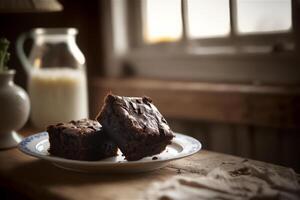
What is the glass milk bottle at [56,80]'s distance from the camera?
1469 millimetres

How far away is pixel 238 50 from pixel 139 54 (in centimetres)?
46

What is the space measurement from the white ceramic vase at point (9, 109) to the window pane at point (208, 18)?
729mm

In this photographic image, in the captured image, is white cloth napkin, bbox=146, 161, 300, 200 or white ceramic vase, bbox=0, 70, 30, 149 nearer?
white cloth napkin, bbox=146, 161, 300, 200

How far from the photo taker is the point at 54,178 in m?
0.99

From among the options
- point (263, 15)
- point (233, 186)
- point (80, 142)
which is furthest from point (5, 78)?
point (263, 15)

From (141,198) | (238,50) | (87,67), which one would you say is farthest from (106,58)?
(141,198)

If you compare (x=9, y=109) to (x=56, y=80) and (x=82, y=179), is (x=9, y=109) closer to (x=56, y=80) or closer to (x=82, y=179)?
(x=56, y=80)

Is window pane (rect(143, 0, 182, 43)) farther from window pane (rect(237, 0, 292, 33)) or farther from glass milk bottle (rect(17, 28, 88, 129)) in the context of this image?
glass milk bottle (rect(17, 28, 88, 129))

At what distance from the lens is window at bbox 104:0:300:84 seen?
60.2 inches

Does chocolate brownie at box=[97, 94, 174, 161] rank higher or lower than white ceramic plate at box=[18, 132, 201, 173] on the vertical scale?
higher

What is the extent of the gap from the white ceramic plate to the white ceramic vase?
0.16 meters

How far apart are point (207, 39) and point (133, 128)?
843 millimetres

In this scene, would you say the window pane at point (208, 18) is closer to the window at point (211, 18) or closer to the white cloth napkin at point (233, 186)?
the window at point (211, 18)

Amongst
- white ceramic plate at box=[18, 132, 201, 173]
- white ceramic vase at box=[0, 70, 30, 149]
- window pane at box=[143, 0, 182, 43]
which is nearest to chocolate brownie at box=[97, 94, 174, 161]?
white ceramic plate at box=[18, 132, 201, 173]
